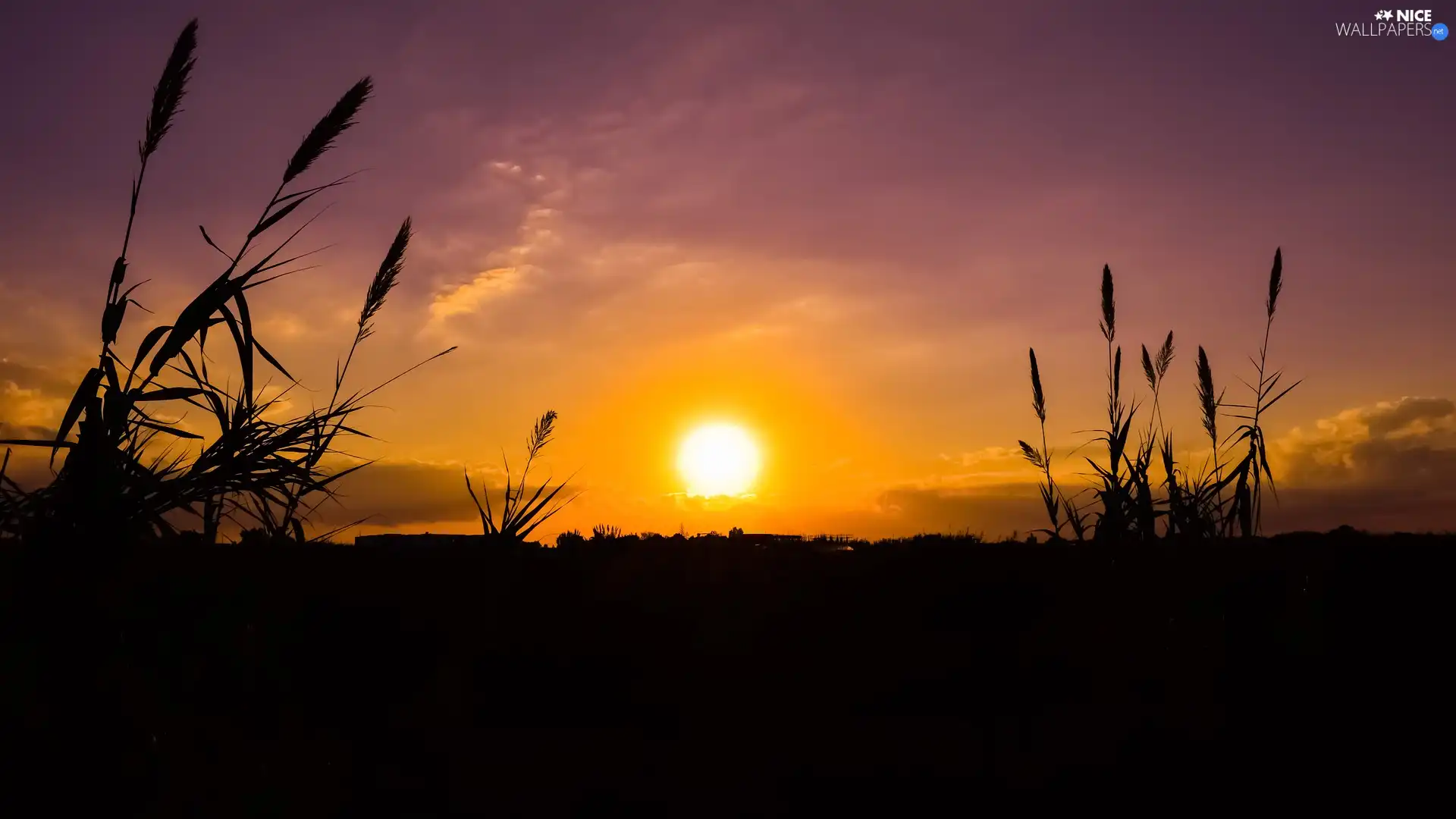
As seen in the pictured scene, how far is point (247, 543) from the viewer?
2.79m

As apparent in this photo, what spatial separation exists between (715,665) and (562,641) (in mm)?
457

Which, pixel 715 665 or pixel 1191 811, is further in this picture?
pixel 715 665

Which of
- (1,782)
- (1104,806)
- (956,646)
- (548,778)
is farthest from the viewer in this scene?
(956,646)

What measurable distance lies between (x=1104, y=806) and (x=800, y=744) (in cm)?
81

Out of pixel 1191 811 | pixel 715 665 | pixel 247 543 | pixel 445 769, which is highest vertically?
pixel 247 543

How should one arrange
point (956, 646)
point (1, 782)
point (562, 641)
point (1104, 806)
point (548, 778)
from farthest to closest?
point (956, 646), point (562, 641), point (1104, 806), point (548, 778), point (1, 782)

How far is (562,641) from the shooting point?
2.74 meters

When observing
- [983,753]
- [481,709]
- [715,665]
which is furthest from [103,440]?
[983,753]

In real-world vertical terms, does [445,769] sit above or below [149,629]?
below

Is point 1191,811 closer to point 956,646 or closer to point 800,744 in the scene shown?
point 956,646

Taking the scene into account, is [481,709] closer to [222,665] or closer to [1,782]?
[222,665]

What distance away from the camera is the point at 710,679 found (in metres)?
2.77

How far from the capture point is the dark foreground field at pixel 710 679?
227cm

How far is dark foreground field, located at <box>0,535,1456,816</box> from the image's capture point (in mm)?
2266
